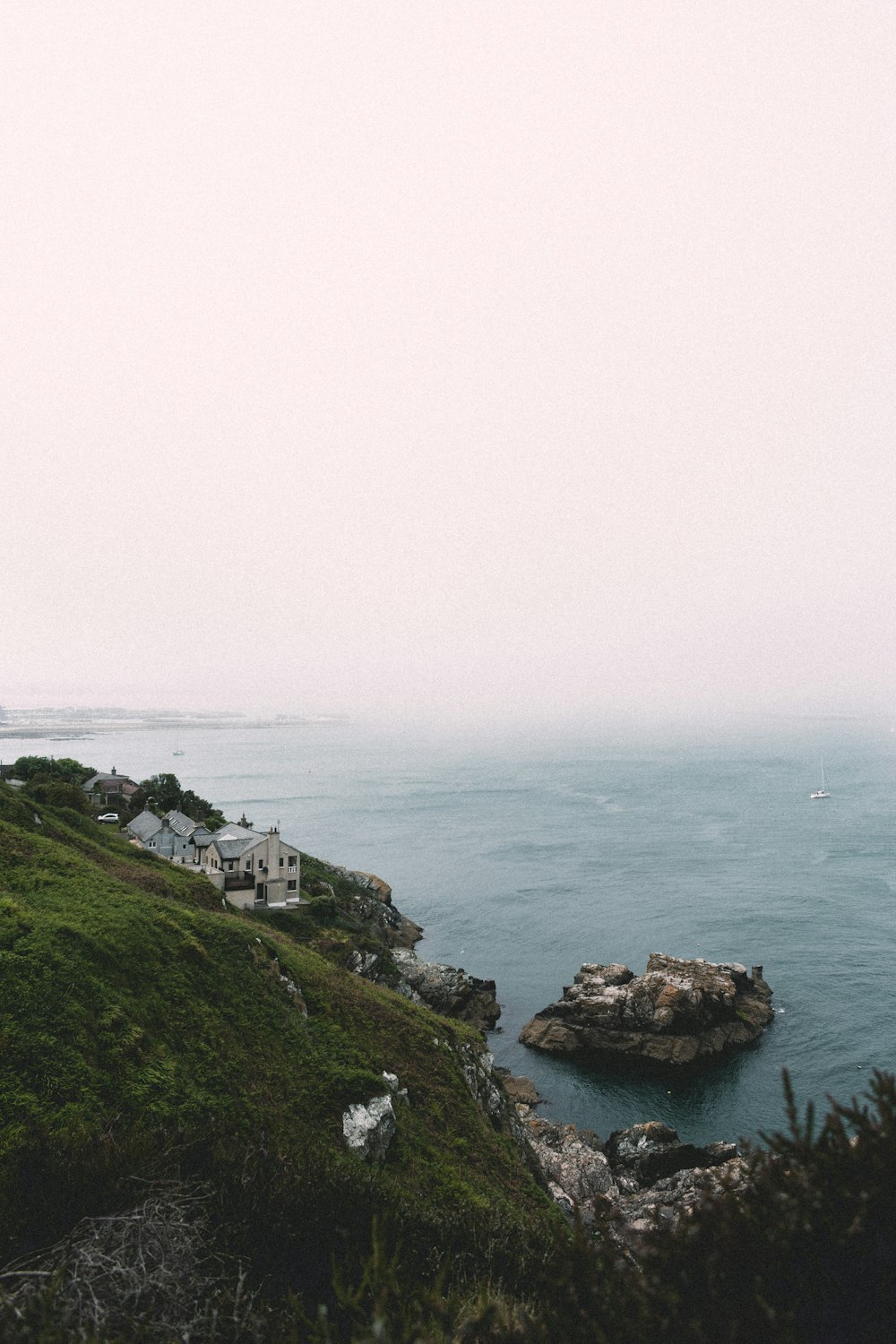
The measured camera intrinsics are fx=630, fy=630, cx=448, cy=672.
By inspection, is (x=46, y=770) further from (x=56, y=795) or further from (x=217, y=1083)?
(x=217, y=1083)

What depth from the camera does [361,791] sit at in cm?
15450

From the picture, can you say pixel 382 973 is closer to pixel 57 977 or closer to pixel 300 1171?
pixel 57 977

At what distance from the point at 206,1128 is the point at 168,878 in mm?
19745

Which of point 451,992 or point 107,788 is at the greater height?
point 107,788

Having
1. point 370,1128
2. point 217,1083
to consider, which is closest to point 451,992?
point 370,1128

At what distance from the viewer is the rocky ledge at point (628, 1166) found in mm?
24750

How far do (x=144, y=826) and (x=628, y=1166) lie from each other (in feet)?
141

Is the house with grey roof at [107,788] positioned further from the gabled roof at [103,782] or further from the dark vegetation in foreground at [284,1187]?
the dark vegetation in foreground at [284,1187]

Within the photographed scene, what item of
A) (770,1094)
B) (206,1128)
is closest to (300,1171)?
(206,1128)

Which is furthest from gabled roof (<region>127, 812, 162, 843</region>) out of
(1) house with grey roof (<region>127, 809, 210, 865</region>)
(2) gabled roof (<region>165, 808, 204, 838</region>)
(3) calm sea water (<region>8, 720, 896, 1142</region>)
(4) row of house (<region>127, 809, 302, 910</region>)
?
(3) calm sea water (<region>8, 720, 896, 1142</region>)

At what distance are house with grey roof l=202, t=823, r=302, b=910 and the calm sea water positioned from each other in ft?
57.4

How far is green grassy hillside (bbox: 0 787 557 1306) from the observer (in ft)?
31.7

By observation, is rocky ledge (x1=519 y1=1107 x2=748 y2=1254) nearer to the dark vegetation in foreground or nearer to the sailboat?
the dark vegetation in foreground

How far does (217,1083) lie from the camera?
1580 centimetres
